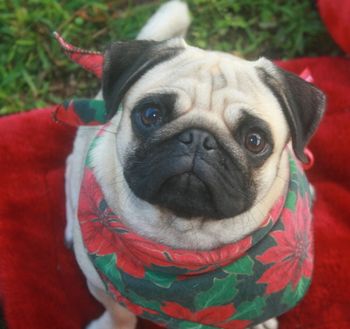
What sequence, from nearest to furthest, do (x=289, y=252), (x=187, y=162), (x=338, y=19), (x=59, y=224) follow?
(x=187, y=162), (x=289, y=252), (x=59, y=224), (x=338, y=19)

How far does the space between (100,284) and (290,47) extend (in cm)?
169

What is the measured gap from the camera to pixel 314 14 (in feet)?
10.3

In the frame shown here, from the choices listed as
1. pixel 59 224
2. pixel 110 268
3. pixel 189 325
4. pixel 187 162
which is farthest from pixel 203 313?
pixel 59 224

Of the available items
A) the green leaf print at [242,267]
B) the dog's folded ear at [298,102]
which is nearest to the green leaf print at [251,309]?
the green leaf print at [242,267]

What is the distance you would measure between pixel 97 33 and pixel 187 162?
168 cm

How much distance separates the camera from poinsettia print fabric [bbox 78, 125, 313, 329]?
184cm

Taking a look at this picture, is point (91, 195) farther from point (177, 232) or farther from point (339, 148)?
point (339, 148)

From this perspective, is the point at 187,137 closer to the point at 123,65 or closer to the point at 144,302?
the point at 123,65

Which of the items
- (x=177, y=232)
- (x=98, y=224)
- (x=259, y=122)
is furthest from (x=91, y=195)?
(x=259, y=122)

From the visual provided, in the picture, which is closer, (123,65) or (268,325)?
(123,65)

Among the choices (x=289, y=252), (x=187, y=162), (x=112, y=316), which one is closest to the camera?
(x=187, y=162)

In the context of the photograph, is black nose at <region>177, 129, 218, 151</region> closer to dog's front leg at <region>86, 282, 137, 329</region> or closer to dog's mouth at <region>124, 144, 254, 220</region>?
dog's mouth at <region>124, 144, 254, 220</region>

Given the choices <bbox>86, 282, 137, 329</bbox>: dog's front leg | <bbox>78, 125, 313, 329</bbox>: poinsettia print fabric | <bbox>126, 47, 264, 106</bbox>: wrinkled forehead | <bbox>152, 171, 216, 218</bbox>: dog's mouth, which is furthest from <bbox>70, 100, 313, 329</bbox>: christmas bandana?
<bbox>126, 47, 264, 106</bbox>: wrinkled forehead

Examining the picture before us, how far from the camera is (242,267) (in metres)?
1.88
